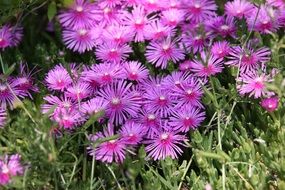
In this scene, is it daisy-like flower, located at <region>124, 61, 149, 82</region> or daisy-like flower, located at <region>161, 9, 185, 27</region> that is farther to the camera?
daisy-like flower, located at <region>161, 9, 185, 27</region>

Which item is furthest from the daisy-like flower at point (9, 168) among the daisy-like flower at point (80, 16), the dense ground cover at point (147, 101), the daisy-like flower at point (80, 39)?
the daisy-like flower at point (80, 16)

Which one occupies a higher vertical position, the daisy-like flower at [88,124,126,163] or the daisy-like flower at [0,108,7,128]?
the daisy-like flower at [0,108,7,128]

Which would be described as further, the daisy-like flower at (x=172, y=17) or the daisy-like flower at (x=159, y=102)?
the daisy-like flower at (x=172, y=17)

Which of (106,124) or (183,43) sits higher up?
→ (183,43)

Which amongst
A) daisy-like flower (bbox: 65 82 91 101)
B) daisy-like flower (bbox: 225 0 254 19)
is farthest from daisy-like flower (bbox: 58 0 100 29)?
daisy-like flower (bbox: 225 0 254 19)

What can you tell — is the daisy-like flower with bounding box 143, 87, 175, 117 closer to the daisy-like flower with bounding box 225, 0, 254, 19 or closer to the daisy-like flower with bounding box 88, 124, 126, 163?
the daisy-like flower with bounding box 88, 124, 126, 163

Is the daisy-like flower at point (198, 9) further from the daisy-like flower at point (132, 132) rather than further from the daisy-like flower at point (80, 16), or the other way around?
the daisy-like flower at point (132, 132)

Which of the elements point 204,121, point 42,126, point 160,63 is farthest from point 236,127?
point 42,126

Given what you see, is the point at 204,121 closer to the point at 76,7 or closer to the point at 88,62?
the point at 88,62
